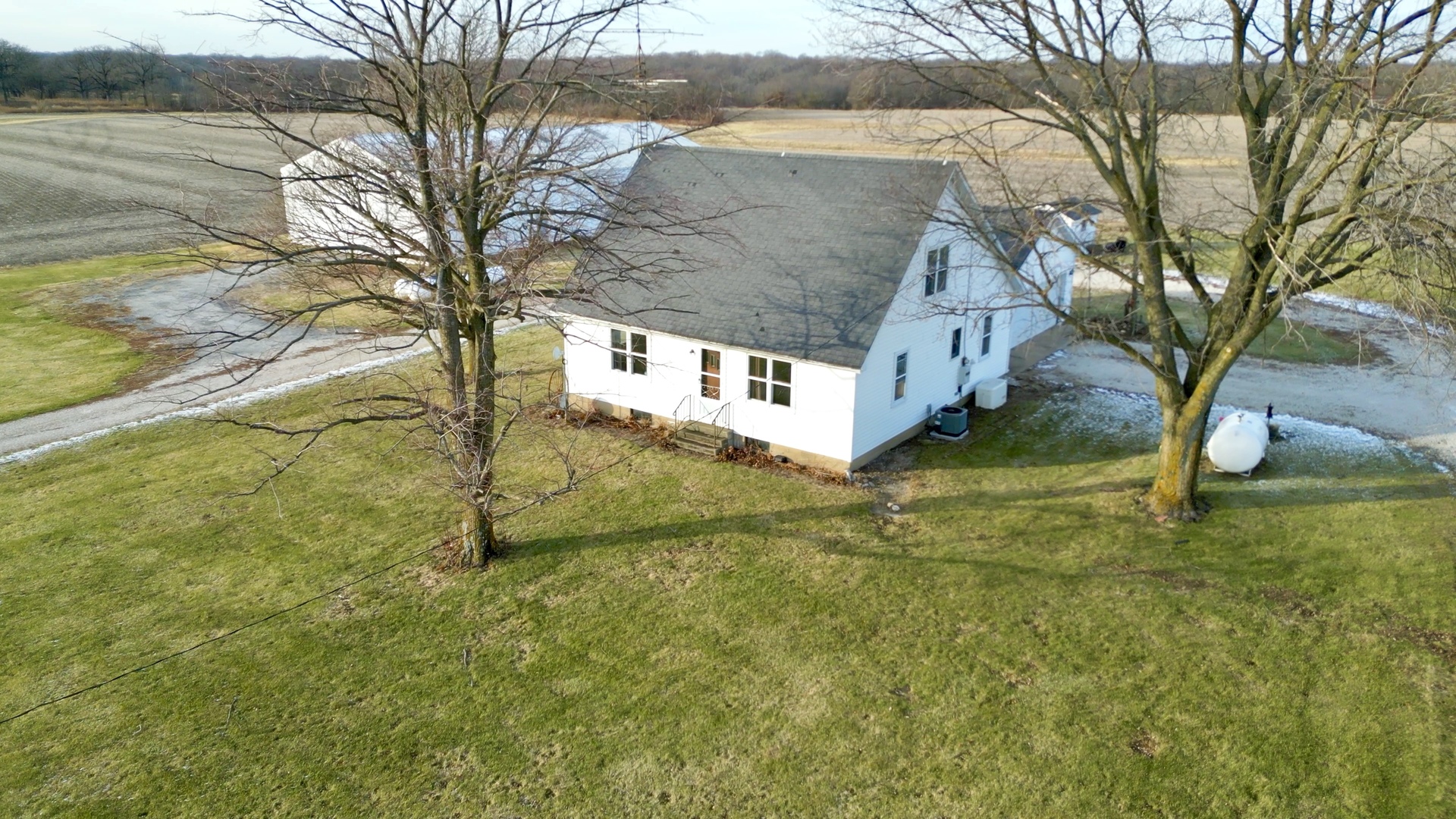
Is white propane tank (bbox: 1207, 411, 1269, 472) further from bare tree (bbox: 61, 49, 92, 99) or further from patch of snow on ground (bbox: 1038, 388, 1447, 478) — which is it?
bare tree (bbox: 61, 49, 92, 99)

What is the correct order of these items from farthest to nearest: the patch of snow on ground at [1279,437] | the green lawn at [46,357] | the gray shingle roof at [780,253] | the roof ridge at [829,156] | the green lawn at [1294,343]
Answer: the green lawn at [1294,343] < the green lawn at [46,357] < the roof ridge at [829,156] < the patch of snow on ground at [1279,437] < the gray shingle roof at [780,253]

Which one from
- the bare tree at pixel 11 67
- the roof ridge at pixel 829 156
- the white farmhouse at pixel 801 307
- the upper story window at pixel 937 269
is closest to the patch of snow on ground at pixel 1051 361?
the white farmhouse at pixel 801 307

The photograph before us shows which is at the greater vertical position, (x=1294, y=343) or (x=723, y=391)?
(x=723, y=391)

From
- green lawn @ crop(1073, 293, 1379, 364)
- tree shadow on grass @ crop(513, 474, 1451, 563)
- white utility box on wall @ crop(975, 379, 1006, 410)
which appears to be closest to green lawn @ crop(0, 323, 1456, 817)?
tree shadow on grass @ crop(513, 474, 1451, 563)

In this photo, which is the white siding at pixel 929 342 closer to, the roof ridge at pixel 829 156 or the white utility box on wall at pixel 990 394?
the white utility box on wall at pixel 990 394

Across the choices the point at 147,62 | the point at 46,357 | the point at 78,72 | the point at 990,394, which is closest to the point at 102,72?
the point at 78,72

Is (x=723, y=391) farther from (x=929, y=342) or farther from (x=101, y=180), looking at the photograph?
(x=101, y=180)
